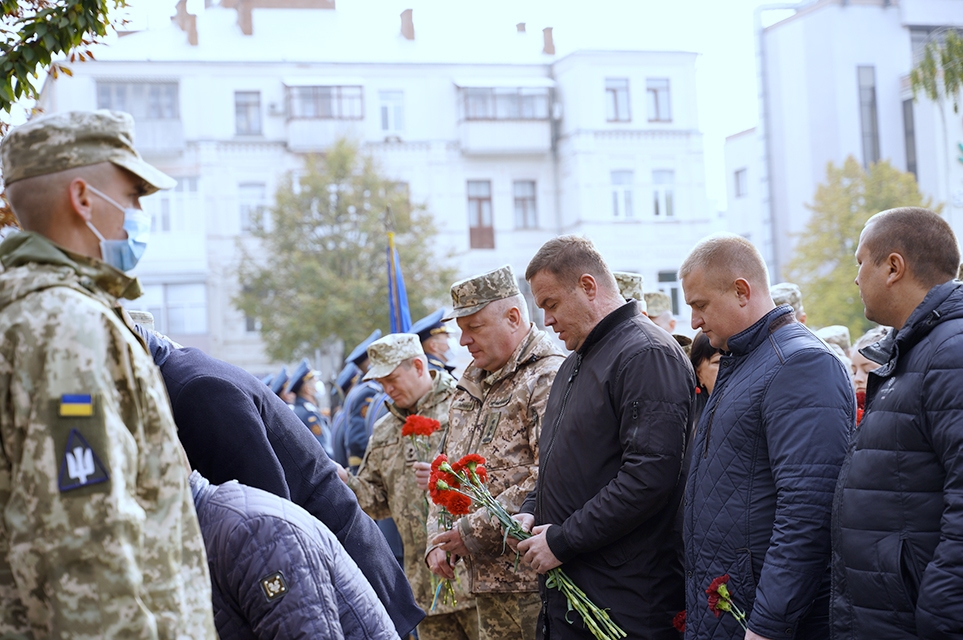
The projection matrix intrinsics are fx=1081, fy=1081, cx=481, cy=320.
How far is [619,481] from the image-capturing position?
14.2 ft

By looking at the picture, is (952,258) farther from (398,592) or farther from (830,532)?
(398,592)

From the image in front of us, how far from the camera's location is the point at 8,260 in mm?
2586

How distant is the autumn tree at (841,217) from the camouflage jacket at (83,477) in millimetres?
35002

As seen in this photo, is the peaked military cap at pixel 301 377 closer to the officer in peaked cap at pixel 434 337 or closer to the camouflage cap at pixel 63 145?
the officer in peaked cap at pixel 434 337

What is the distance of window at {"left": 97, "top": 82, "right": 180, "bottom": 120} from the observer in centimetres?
3781

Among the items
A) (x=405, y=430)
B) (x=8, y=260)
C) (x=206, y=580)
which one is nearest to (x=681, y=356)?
(x=405, y=430)

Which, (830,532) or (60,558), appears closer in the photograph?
(60,558)

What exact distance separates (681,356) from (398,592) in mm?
1528

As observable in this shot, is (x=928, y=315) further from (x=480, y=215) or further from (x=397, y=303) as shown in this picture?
(x=480, y=215)

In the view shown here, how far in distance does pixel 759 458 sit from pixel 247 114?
1489 inches

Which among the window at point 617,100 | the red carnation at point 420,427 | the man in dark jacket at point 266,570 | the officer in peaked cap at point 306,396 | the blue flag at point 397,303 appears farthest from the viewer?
the window at point 617,100

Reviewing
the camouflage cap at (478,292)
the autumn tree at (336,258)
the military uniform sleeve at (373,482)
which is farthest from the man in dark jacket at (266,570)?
the autumn tree at (336,258)

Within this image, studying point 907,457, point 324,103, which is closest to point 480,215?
point 324,103

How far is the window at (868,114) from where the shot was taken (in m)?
43.4
